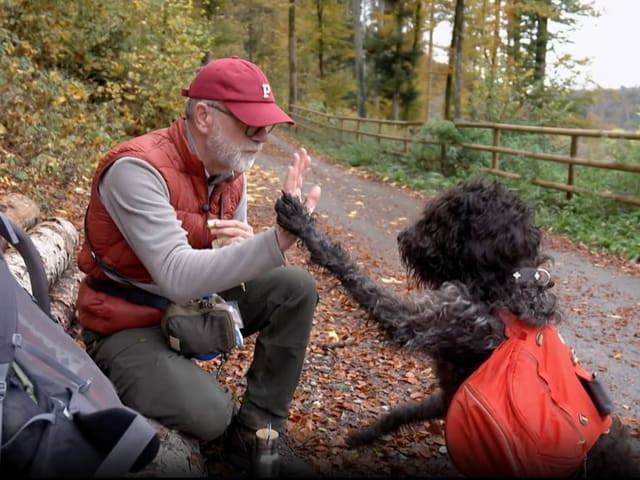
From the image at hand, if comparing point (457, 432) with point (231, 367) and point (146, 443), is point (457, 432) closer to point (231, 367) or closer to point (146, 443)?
point (146, 443)

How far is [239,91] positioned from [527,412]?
1705 mm

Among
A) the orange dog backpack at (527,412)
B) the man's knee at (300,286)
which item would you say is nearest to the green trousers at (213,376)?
the man's knee at (300,286)

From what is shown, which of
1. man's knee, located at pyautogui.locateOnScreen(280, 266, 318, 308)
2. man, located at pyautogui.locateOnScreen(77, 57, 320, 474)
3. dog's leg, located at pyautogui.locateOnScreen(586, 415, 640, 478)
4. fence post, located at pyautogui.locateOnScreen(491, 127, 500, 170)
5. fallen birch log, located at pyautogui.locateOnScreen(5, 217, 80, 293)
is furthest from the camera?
fence post, located at pyautogui.locateOnScreen(491, 127, 500, 170)

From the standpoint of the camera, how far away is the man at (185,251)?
2.44 meters

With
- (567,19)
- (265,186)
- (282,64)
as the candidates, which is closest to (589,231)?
(265,186)

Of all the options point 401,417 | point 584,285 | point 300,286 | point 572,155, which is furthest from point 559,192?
point 300,286

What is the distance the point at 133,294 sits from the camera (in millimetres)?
2770

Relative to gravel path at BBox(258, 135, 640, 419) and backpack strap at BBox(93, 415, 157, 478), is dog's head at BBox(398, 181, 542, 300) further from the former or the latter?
backpack strap at BBox(93, 415, 157, 478)

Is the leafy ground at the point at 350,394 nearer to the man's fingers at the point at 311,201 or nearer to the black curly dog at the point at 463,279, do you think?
the black curly dog at the point at 463,279

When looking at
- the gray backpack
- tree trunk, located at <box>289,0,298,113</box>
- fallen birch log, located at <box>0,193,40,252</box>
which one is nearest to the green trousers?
the gray backpack

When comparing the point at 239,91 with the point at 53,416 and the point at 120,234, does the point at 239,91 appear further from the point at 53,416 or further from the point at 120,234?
the point at 53,416

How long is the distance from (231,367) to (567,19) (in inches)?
764

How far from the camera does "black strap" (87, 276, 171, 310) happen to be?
9.05 feet

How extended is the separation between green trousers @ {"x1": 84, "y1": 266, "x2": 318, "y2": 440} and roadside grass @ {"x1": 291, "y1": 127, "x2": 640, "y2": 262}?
2999mm
